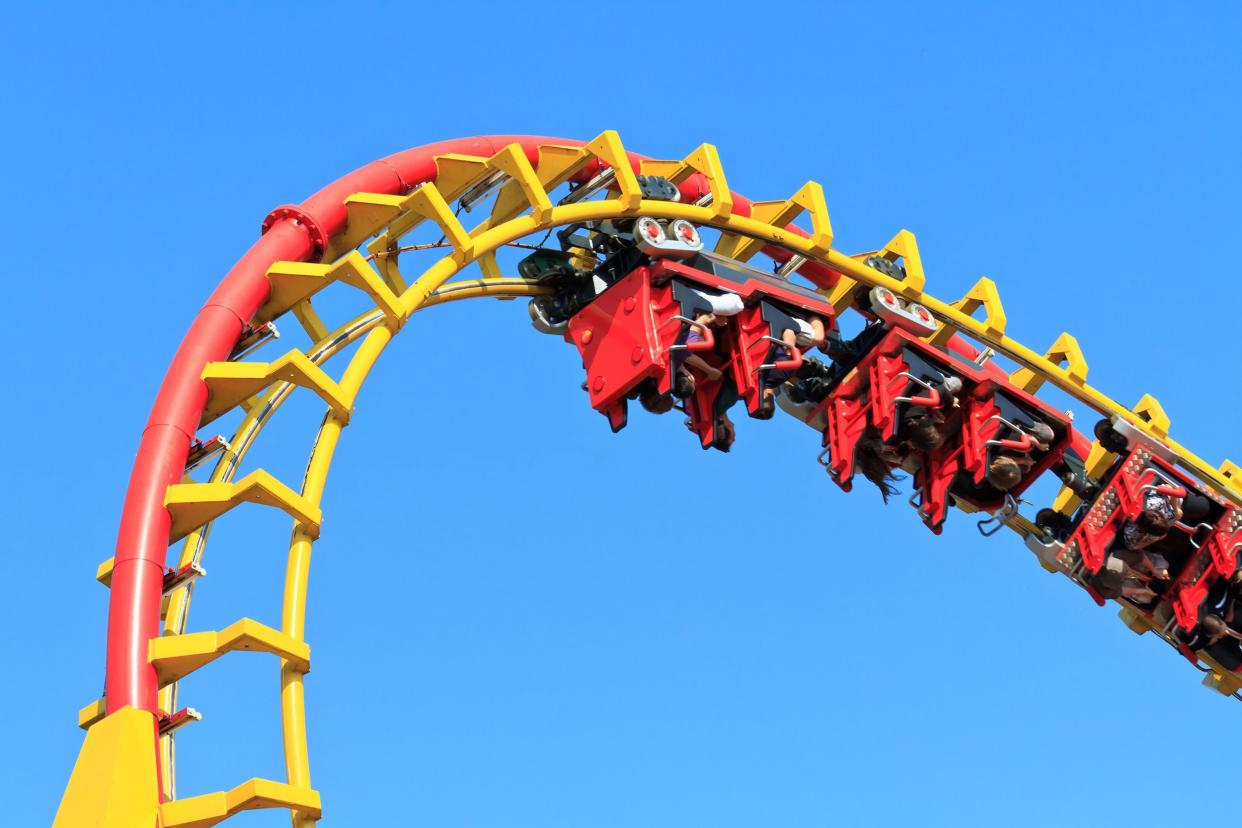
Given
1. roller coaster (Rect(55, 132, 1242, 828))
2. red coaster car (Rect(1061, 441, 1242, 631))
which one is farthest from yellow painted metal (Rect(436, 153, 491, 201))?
red coaster car (Rect(1061, 441, 1242, 631))

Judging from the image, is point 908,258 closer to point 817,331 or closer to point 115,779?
point 817,331

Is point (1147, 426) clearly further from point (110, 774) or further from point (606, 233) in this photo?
point (110, 774)

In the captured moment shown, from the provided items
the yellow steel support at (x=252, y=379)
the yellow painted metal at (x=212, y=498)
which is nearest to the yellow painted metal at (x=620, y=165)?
the yellow steel support at (x=252, y=379)

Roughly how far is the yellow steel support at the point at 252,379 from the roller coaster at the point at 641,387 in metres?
0.02

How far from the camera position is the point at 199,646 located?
12.2 meters

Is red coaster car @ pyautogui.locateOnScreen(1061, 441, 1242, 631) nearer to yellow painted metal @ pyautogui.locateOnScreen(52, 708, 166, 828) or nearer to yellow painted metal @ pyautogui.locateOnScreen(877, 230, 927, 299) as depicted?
yellow painted metal @ pyautogui.locateOnScreen(877, 230, 927, 299)

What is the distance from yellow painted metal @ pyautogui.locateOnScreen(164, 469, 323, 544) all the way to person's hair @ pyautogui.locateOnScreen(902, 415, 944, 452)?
6572 mm

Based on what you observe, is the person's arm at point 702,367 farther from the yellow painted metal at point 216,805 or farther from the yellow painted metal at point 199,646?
the yellow painted metal at point 216,805

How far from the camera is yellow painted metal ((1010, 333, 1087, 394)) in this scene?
64.7 feet

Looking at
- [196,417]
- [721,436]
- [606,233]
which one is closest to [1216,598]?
[721,436]

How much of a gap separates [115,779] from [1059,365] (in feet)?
37.5

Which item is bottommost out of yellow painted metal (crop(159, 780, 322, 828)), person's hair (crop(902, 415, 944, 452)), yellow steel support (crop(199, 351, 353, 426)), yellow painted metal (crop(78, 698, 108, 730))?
yellow painted metal (crop(159, 780, 322, 828))

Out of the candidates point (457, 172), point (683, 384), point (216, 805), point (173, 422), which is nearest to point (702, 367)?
point (683, 384)

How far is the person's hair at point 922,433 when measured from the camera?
17.8 metres
